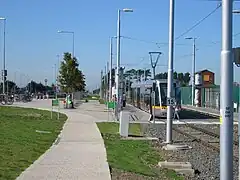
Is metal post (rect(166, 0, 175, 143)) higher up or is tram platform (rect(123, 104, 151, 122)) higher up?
metal post (rect(166, 0, 175, 143))

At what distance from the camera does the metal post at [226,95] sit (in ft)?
25.9

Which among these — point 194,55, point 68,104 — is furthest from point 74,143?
point 194,55

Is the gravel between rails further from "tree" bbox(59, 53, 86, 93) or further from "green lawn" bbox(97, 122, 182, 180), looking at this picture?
"tree" bbox(59, 53, 86, 93)

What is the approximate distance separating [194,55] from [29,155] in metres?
58.8

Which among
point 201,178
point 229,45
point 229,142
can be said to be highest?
point 229,45

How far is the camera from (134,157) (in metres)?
15.1

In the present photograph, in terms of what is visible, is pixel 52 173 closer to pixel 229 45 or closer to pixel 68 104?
pixel 229 45

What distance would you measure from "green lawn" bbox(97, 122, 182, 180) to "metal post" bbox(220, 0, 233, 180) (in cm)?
374

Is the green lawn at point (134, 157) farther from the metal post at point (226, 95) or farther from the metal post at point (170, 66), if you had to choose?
the metal post at point (226, 95)

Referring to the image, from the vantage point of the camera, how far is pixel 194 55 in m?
70.9

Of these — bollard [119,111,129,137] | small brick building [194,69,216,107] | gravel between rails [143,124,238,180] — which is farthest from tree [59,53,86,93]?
gravel between rails [143,124,238,180]

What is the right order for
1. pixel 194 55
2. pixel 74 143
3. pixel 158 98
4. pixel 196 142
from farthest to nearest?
1. pixel 194 55
2. pixel 158 98
3. pixel 196 142
4. pixel 74 143

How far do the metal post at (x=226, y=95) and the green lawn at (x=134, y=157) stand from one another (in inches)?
147

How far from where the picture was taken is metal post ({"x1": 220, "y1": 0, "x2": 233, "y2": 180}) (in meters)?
7.91
